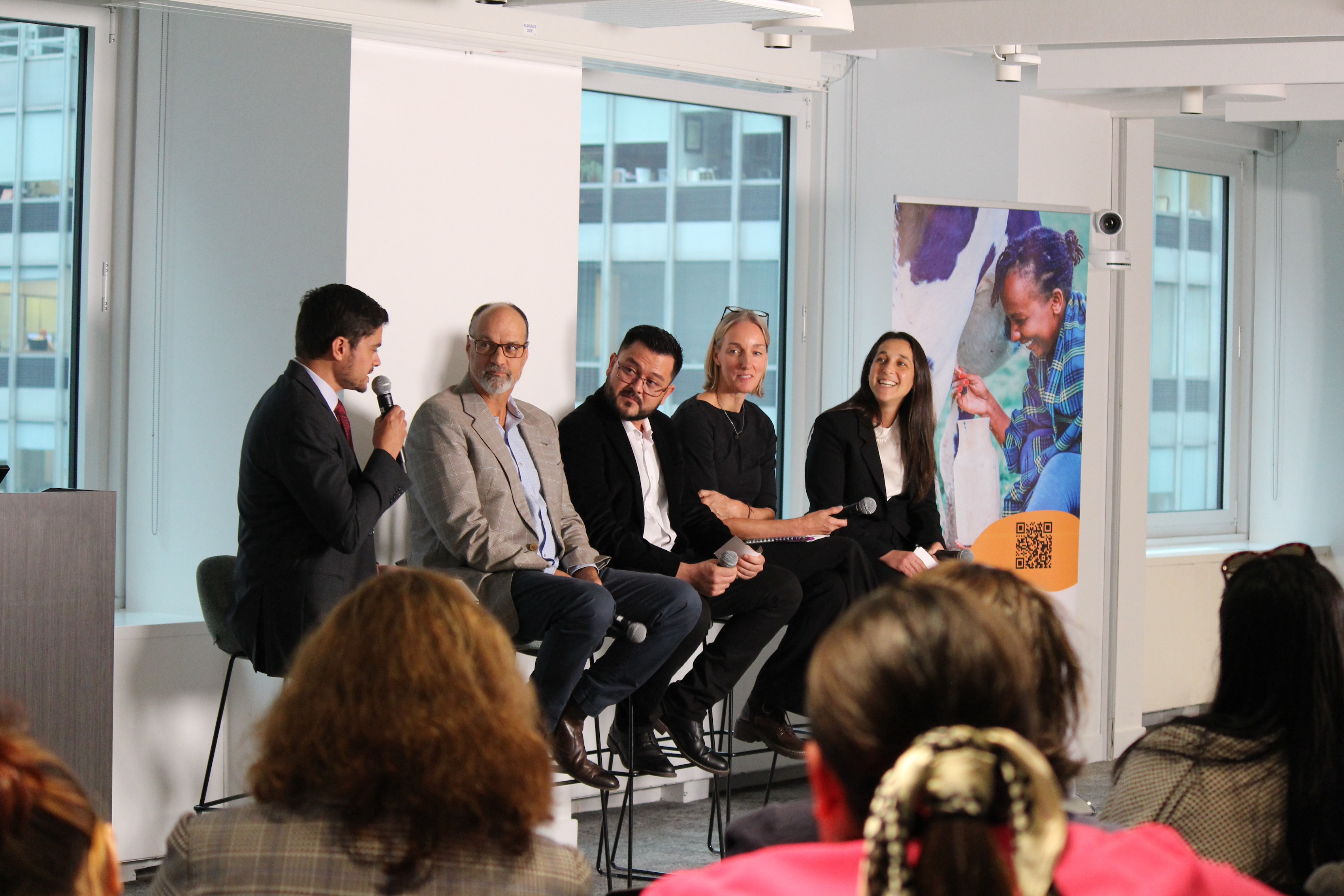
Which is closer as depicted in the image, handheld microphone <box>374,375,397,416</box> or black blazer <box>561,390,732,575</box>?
handheld microphone <box>374,375,397,416</box>

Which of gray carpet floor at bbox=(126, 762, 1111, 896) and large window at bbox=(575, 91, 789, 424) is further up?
large window at bbox=(575, 91, 789, 424)

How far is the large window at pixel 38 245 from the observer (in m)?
4.34

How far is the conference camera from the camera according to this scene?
18.5ft

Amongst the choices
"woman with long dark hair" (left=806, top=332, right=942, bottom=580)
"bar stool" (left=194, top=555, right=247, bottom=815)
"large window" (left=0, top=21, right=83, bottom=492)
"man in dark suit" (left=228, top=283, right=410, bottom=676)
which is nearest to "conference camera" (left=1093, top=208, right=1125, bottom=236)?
"woman with long dark hair" (left=806, top=332, right=942, bottom=580)

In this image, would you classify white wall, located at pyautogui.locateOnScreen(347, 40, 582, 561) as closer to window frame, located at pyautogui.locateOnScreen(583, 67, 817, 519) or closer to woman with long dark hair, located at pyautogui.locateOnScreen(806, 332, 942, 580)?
woman with long dark hair, located at pyautogui.locateOnScreen(806, 332, 942, 580)

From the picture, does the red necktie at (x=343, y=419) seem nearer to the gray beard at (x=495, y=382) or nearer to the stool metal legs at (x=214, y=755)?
the gray beard at (x=495, y=382)

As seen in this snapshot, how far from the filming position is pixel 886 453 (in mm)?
5074

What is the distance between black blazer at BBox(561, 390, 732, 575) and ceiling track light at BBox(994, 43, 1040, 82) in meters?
1.94

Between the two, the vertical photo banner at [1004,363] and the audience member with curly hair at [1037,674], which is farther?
the vertical photo banner at [1004,363]

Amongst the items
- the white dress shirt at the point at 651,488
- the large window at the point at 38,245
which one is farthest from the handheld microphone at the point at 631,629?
the large window at the point at 38,245

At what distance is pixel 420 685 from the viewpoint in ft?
A: 4.78

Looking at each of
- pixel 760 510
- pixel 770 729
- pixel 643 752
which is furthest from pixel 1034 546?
pixel 643 752

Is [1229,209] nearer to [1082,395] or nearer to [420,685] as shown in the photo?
[1082,395]

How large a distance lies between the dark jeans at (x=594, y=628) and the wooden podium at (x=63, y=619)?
1.12 m
